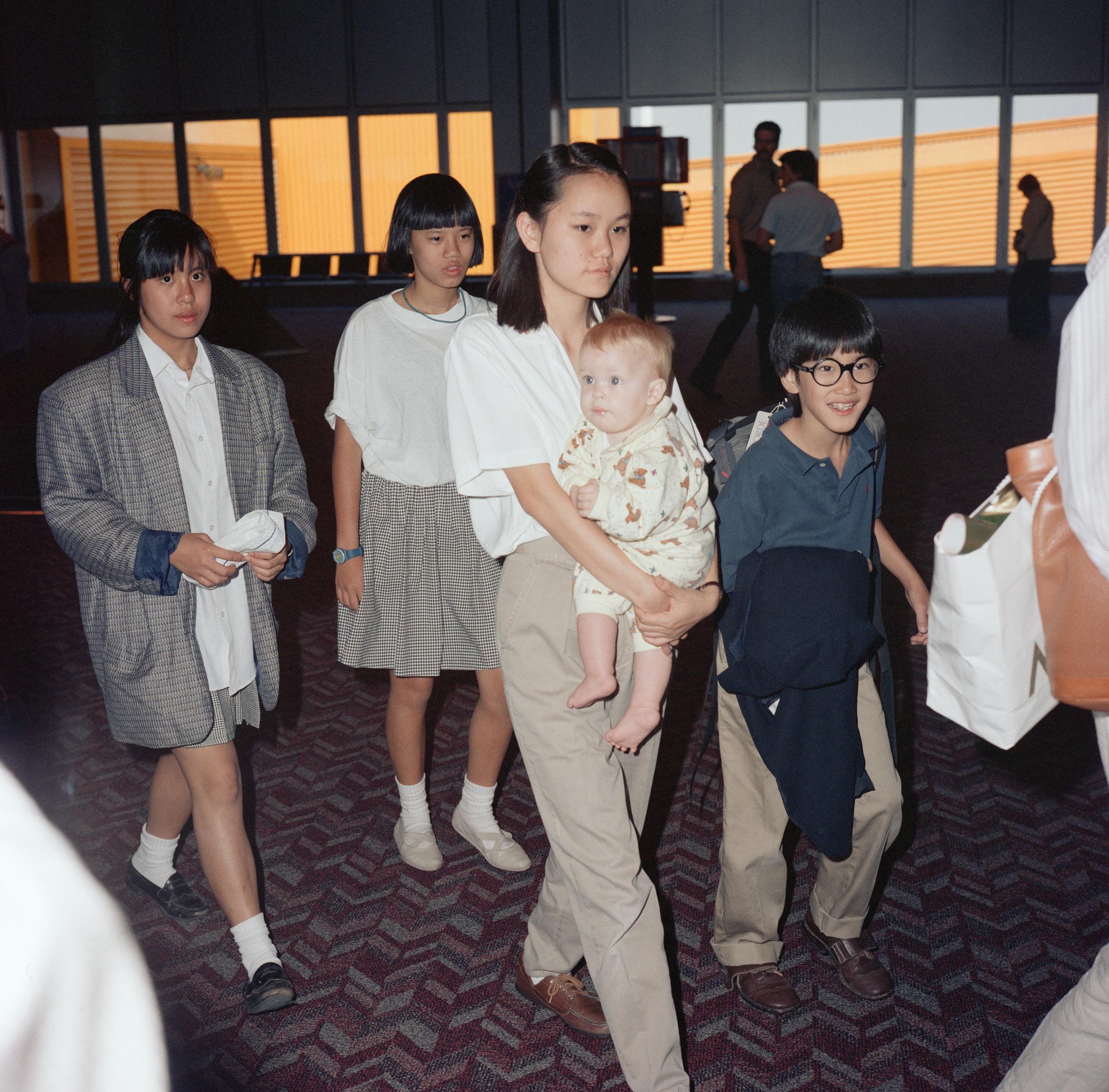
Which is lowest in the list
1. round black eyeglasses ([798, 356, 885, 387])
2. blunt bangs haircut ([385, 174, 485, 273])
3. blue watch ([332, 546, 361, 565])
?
blue watch ([332, 546, 361, 565])

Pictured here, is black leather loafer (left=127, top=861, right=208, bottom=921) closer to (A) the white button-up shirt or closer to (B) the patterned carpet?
(B) the patterned carpet

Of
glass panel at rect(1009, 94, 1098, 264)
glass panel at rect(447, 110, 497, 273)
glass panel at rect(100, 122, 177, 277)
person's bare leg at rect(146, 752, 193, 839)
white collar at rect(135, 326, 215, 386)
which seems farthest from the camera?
glass panel at rect(100, 122, 177, 277)

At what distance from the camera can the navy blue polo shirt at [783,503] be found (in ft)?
6.90

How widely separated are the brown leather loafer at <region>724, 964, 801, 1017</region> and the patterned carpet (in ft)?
0.09

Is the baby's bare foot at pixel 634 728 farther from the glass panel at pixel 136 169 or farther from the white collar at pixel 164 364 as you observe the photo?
the glass panel at pixel 136 169

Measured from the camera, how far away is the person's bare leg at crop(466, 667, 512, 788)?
2816 mm

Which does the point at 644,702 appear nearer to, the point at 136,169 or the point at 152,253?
the point at 152,253

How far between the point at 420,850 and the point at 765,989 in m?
0.99

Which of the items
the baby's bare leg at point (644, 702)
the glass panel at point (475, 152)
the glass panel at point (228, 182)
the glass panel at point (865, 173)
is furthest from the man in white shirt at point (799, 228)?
the glass panel at point (228, 182)

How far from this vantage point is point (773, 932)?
93.7 inches

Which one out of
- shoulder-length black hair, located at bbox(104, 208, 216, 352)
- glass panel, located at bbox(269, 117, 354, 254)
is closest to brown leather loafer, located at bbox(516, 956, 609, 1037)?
shoulder-length black hair, located at bbox(104, 208, 216, 352)

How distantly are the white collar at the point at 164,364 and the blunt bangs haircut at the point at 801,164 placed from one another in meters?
6.78

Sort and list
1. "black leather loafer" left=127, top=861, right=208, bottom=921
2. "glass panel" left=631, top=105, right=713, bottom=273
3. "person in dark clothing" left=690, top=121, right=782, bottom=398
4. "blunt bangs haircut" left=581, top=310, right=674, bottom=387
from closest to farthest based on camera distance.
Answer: "blunt bangs haircut" left=581, top=310, right=674, bottom=387 < "black leather loafer" left=127, top=861, right=208, bottom=921 < "person in dark clothing" left=690, top=121, right=782, bottom=398 < "glass panel" left=631, top=105, right=713, bottom=273

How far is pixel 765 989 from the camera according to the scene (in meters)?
2.35
